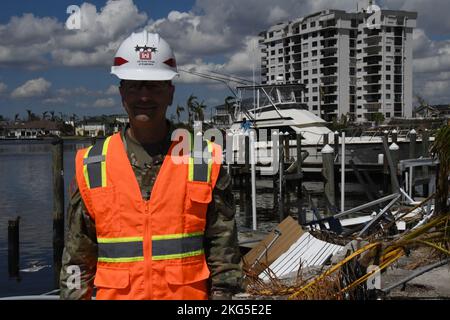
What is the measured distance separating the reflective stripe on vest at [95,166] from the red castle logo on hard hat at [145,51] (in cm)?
47

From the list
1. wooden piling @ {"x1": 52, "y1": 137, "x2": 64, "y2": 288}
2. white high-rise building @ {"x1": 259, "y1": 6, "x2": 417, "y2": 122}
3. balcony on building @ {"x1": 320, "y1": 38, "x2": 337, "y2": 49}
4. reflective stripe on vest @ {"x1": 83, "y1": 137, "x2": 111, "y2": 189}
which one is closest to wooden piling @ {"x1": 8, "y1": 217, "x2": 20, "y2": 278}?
wooden piling @ {"x1": 52, "y1": 137, "x2": 64, "y2": 288}

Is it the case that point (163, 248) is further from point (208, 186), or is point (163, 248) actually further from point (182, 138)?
point (182, 138)

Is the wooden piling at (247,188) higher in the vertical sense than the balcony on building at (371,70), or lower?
lower

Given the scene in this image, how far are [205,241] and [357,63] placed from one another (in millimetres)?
106260

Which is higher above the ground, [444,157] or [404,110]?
[404,110]

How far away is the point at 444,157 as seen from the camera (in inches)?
201

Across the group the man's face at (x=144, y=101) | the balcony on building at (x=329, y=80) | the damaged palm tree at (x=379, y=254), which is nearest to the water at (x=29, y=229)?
the damaged palm tree at (x=379, y=254)

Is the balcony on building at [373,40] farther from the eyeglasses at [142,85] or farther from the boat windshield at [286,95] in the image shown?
the eyeglasses at [142,85]

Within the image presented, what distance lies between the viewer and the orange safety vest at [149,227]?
2.62 meters

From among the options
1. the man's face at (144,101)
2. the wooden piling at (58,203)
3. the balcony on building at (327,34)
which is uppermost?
the balcony on building at (327,34)

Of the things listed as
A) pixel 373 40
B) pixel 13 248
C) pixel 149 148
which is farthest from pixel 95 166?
pixel 373 40
